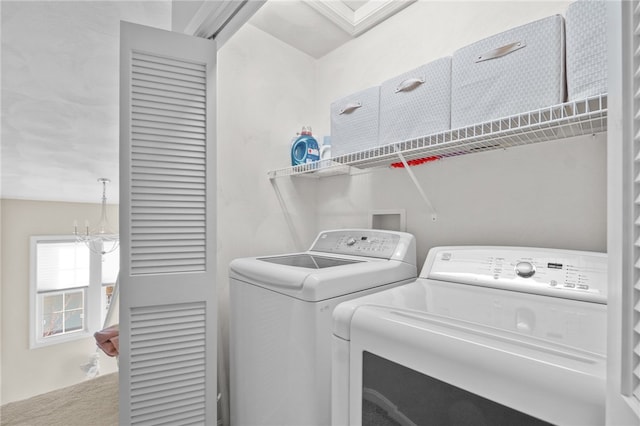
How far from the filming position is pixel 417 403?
77cm

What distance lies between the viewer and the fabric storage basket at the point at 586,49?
954 mm

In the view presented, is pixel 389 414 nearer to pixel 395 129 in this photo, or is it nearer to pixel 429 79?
pixel 395 129

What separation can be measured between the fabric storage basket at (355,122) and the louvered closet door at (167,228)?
26.0 inches

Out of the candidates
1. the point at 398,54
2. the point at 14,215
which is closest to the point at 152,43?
the point at 398,54

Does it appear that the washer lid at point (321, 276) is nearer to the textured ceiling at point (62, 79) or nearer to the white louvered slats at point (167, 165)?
the white louvered slats at point (167, 165)

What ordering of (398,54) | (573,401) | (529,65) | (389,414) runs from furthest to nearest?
1. (398,54)
2. (529,65)
3. (389,414)
4. (573,401)

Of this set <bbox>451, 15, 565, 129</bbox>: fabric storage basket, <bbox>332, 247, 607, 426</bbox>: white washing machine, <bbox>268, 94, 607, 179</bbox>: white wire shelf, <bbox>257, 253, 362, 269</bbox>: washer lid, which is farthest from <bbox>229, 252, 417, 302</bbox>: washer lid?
<bbox>451, 15, 565, 129</bbox>: fabric storage basket

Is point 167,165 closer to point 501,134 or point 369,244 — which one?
point 369,244

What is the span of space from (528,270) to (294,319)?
87cm

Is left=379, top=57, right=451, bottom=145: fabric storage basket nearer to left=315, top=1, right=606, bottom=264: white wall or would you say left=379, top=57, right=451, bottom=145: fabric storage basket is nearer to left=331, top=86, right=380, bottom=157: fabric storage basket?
left=331, top=86, right=380, bottom=157: fabric storage basket

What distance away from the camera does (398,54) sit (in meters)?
1.93

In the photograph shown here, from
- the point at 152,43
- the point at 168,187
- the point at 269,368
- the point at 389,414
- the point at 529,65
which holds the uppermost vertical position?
the point at 152,43

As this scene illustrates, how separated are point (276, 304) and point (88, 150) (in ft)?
9.48

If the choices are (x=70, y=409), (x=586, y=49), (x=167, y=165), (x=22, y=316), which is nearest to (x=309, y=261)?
(x=167, y=165)
